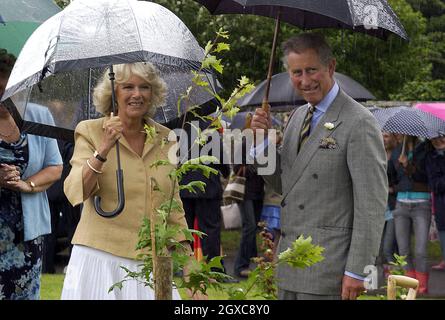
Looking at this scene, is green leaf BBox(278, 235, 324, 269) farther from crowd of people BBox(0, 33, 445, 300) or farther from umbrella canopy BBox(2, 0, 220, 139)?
umbrella canopy BBox(2, 0, 220, 139)

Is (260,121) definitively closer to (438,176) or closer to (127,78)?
(127,78)

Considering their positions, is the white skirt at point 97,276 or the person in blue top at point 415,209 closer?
the white skirt at point 97,276

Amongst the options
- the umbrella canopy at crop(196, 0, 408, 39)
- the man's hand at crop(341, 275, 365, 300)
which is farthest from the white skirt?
the umbrella canopy at crop(196, 0, 408, 39)

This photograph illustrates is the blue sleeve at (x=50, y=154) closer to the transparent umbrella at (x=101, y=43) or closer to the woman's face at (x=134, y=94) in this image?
the transparent umbrella at (x=101, y=43)

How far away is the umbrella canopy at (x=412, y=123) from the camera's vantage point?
11727mm

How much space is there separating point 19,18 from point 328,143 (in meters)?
1.99

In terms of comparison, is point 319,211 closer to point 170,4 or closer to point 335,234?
point 335,234

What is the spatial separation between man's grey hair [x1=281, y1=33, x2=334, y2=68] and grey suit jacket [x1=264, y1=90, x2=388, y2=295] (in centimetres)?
21

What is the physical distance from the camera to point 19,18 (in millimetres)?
5859

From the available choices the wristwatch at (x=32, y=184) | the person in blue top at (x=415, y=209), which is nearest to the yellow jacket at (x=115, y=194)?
the wristwatch at (x=32, y=184)

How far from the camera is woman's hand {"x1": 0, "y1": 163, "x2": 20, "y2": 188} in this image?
224 inches

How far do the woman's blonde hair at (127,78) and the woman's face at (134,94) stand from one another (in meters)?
0.02
